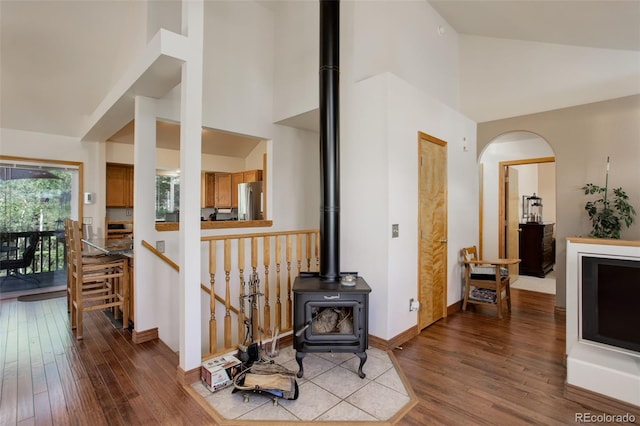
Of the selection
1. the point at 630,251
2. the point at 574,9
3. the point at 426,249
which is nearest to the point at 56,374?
the point at 426,249

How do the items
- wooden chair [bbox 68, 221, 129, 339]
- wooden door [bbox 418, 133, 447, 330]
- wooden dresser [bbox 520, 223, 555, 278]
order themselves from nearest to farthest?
1. wooden chair [bbox 68, 221, 129, 339]
2. wooden door [bbox 418, 133, 447, 330]
3. wooden dresser [bbox 520, 223, 555, 278]

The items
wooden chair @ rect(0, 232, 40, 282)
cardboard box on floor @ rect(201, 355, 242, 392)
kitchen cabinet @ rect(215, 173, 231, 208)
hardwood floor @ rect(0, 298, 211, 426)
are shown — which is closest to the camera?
hardwood floor @ rect(0, 298, 211, 426)

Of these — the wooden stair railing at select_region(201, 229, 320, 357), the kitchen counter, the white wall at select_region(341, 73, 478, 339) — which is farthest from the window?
the white wall at select_region(341, 73, 478, 339)

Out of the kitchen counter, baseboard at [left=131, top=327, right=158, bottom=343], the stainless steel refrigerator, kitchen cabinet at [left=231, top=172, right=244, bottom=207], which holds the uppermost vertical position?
kitchen cabinet at [left=231, top=172, right=244, bottom=207]

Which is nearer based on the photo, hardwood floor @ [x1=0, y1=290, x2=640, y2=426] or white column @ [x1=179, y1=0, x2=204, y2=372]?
hardwood floor @ [x1=0, y1=290, x2=640, y2=426]

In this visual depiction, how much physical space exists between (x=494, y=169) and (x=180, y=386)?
6.02m

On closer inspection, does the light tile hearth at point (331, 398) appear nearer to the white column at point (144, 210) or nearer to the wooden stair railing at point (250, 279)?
the wooden stair railing at point (250, 279)

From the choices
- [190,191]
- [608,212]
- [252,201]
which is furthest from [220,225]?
[608,212]

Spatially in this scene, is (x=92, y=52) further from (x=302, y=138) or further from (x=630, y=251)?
(x=630, y=251)

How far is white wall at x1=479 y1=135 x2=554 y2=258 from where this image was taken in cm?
589

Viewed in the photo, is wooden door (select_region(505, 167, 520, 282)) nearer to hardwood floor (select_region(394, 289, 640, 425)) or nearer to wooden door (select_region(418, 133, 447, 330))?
hardwood floor (select_region(394, 289, 640, 425))

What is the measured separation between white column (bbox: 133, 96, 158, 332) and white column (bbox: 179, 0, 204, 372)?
0.97 metres

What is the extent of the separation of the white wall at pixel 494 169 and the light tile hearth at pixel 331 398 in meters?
4.20

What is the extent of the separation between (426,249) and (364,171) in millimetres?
1176
